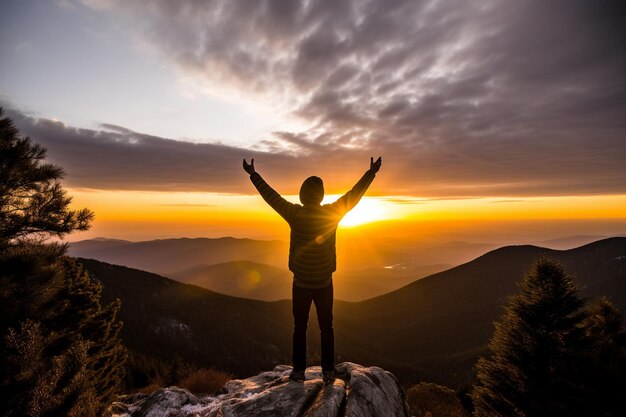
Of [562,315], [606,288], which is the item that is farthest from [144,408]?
[606,288]

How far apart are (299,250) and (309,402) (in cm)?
265

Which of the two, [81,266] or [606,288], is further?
[606,288]

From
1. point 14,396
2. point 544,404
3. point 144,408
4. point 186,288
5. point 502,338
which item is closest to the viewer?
point 14,396

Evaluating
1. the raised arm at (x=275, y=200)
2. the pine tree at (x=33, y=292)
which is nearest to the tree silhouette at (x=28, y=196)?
the pine tree at (x=33, y=292)

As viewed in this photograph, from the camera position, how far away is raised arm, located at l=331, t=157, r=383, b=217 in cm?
590

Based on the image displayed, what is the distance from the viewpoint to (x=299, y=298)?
579cm

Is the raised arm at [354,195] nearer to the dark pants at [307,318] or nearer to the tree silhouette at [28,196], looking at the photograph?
the dark pants at [307,318]

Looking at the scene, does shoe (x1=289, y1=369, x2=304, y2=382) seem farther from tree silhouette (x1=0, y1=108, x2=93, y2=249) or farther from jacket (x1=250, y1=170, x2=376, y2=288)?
tree silhouette (x1=0, y1=108, x2=93, y2=249)

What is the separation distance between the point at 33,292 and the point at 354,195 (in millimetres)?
10765

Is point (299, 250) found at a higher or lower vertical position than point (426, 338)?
higher

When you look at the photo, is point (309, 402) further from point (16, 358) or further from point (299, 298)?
point (16, 358)

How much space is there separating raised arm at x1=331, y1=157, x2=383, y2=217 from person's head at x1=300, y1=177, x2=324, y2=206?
14.0 inches

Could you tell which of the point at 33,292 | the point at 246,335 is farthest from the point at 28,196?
the point at 246,335

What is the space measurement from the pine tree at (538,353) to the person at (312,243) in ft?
51.8
